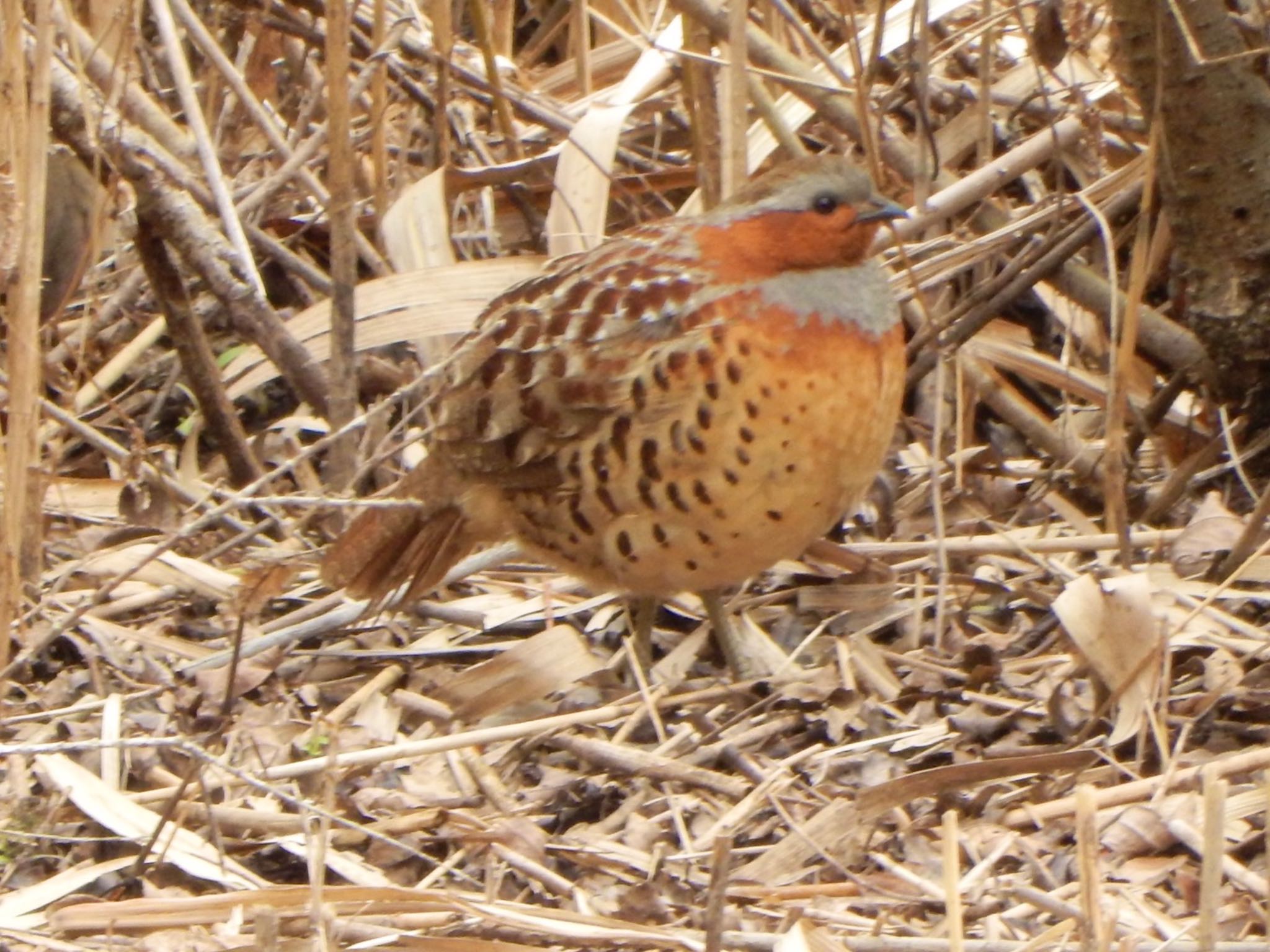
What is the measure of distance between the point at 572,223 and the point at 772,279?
1100 millimetres

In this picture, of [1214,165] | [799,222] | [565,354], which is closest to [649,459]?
[565,354]

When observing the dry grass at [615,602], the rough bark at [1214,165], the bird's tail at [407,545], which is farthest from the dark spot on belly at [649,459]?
the rough bark at [1214,165]

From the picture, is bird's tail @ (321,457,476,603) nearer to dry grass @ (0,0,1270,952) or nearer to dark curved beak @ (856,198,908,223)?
dry grass @ (0,0,1270,952)

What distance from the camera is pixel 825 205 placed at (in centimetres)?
324

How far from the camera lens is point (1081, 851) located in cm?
188

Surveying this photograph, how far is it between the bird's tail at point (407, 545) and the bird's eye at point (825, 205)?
891mm

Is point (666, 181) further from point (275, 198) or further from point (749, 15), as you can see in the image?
point (275, 198)

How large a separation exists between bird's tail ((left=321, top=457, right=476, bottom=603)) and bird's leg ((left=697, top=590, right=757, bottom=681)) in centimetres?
50

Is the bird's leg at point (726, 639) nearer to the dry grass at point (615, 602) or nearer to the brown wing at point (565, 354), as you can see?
the dry grass at point (615, 602)

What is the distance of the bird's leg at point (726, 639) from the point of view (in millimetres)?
3469

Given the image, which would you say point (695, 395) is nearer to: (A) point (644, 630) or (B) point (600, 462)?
(B) point (600, 462)

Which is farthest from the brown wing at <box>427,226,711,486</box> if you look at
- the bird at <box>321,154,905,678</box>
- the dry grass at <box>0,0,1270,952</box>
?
the dry grass at <box>0,0,1270,952</box>

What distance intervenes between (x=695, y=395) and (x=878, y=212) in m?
0.50

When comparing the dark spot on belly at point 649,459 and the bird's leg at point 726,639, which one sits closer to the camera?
the dark spot on belly at point 649,459
